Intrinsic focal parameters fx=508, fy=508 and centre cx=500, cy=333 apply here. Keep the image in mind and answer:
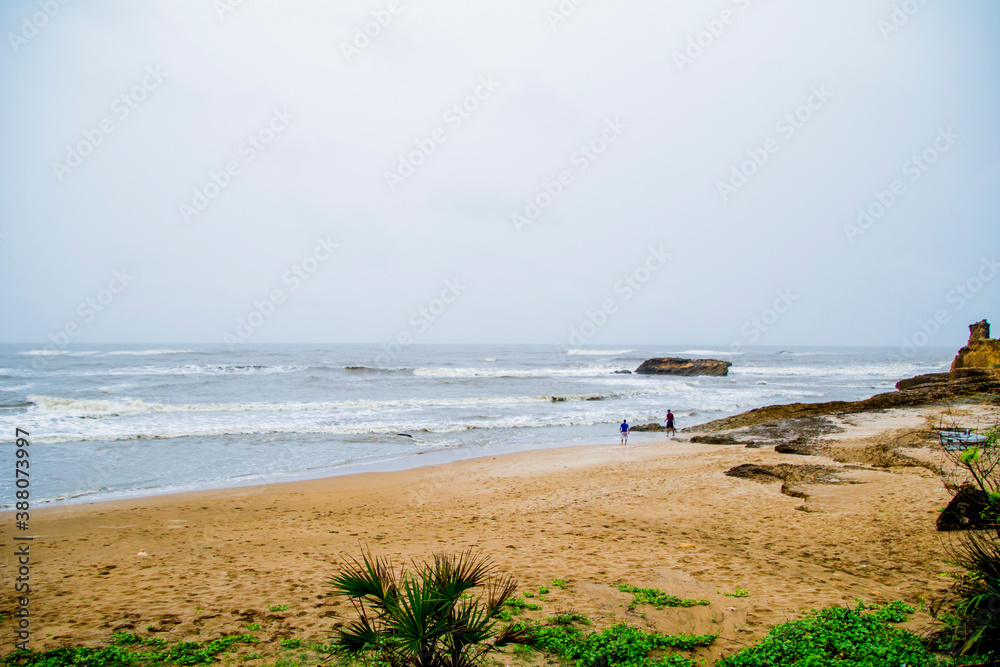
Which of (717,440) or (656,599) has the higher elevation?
(656,599)

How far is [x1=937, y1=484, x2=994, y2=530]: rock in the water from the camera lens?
621 cm

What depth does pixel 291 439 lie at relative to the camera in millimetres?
18719

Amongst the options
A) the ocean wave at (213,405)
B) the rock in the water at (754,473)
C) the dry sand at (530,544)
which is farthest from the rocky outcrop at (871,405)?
the ocean wave at (213,405)

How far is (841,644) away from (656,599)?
1735mm

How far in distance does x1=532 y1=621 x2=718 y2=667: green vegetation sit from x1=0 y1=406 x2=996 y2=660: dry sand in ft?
0.68

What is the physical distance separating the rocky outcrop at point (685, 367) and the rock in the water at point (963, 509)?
51.0 meters

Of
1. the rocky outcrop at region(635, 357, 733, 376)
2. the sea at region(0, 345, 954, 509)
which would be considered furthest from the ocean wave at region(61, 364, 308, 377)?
the rocky outcrop at region(635, 357, 733, 376)

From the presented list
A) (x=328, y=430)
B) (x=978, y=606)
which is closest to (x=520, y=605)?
(x=978, y=606)

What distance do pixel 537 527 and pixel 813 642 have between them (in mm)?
4837

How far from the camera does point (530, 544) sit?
766cm

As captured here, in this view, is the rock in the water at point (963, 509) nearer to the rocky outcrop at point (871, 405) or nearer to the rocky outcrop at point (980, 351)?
the rocky outcrop at point (871, 405)

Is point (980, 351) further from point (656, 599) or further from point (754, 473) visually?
point (656, 599)

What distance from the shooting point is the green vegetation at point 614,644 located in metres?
4.21

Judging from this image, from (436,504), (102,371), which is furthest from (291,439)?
(102,371)
